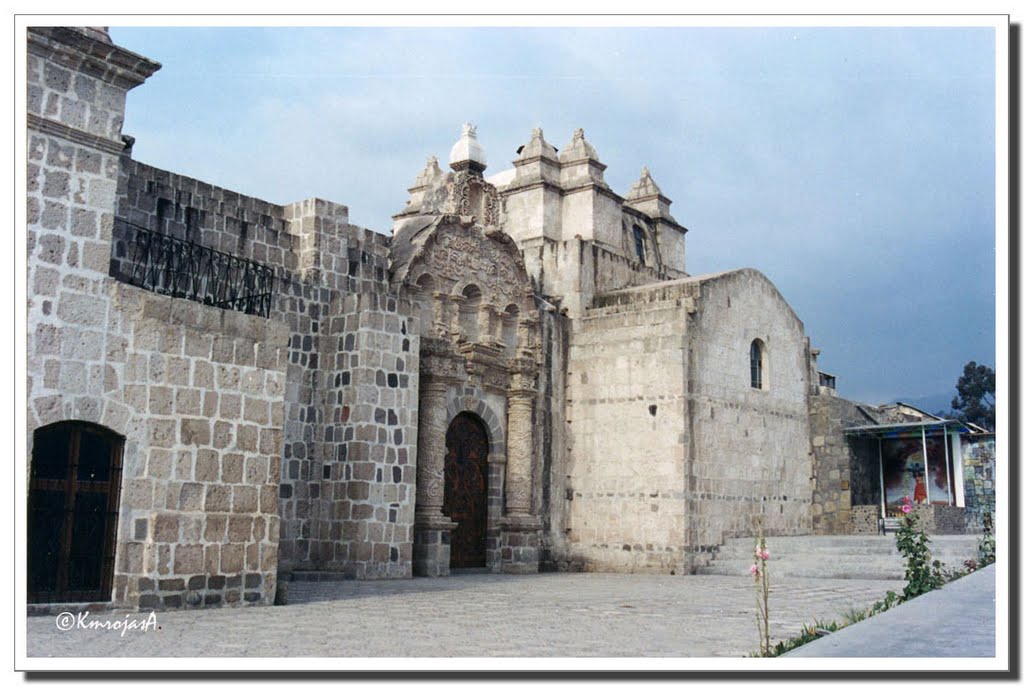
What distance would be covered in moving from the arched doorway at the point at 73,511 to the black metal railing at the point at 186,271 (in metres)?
3.18

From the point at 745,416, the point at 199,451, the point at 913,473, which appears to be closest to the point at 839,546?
the point at 745,416

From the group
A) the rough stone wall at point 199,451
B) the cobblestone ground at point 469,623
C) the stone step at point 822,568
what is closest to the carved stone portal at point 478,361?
Answer: the cobblestone ground at point 469,623

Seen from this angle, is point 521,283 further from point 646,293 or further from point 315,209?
point 315,209

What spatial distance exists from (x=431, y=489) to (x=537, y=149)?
9.90m

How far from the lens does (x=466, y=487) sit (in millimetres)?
17672

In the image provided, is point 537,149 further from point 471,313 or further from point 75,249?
point 75,249

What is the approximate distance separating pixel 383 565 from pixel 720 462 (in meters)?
7.58

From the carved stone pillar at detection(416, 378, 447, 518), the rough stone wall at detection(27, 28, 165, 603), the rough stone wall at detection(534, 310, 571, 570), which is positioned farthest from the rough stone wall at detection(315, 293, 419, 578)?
the rough stone wall at detection(27, 28, 165, 603)

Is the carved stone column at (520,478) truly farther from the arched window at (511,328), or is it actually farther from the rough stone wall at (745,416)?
the rough stone wall at (745,416)

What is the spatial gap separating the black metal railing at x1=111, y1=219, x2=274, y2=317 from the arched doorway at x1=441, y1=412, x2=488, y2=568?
4.62 metres

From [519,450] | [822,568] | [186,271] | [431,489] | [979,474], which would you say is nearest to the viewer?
[186,271]

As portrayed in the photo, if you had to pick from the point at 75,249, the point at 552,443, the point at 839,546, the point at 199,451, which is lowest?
the point at 839,546

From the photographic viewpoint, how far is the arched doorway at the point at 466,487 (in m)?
17.3
